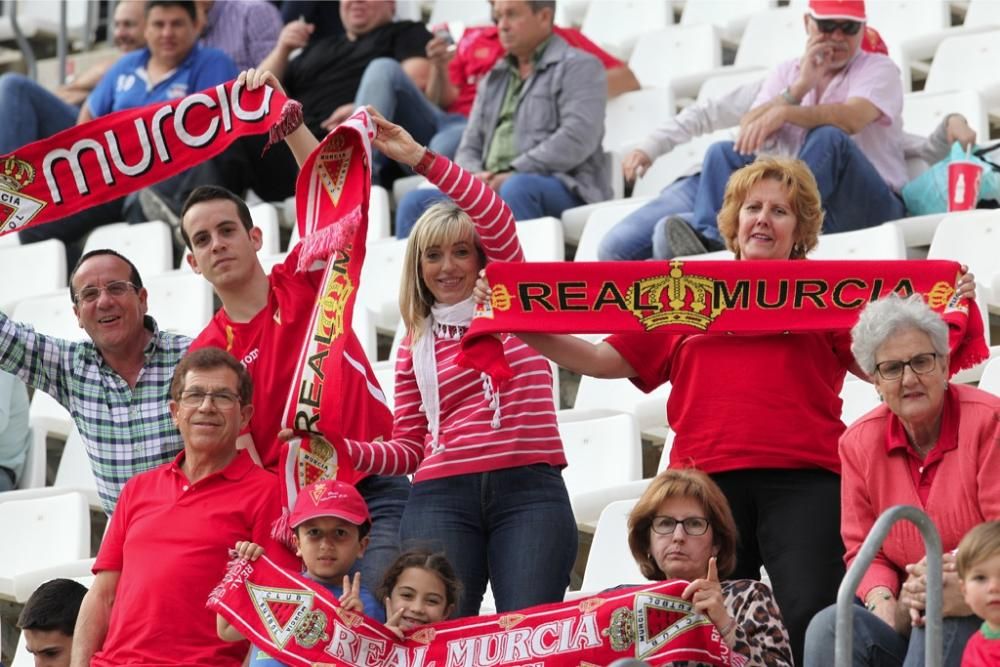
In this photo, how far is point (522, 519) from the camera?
4.91m

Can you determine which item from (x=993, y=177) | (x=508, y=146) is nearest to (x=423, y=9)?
(x=508, y=146)

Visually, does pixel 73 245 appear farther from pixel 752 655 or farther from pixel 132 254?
pixel 752 655

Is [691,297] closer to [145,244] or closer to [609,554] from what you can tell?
[609,554]

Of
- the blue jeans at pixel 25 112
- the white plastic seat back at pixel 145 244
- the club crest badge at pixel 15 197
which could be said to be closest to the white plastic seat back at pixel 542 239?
the white plastic seat back at pixel 145 244

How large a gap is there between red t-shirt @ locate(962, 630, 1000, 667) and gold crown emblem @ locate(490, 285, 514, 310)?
1342 mm

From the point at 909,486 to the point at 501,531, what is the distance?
0.96 m

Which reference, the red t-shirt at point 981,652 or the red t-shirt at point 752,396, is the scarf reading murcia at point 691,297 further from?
the red t-shirt at point 981,652

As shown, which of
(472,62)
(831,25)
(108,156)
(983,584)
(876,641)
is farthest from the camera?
(472,62)

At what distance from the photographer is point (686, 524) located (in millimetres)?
4512

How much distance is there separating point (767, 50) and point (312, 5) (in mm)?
1933

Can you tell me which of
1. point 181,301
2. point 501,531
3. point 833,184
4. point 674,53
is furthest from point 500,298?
point 674,53

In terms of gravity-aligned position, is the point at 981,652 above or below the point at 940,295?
below

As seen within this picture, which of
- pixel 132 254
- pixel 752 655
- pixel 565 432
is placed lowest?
pixel 752 655

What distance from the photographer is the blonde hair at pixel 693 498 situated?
4520 mm
